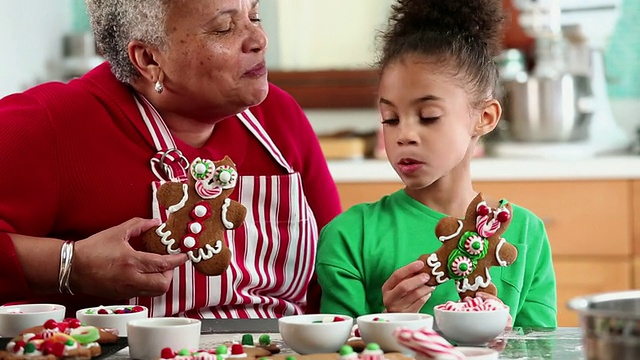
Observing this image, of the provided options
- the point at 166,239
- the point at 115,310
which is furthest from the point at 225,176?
the point at 115,310

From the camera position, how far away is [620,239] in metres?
Result: 3.29

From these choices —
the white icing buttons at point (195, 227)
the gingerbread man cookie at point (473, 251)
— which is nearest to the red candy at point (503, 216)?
the gingerbread man cookie at point (473, 251)

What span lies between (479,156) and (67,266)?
211 centimetres

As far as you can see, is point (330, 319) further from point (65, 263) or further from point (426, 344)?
point (65, 263)

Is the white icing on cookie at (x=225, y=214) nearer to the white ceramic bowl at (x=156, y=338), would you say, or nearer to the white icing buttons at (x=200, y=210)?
the white icing buttons at (x=200, y=210)

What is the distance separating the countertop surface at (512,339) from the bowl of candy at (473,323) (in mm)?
25

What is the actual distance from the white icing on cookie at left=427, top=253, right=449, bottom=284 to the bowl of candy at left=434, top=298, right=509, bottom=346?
0.17 m

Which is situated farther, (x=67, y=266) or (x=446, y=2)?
(x=446, y=2)

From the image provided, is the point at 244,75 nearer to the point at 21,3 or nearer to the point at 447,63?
the point at 447,63

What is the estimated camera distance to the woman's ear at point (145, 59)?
1.92m

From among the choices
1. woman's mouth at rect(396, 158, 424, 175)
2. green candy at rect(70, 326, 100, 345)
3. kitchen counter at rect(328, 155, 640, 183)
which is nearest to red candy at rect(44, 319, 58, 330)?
green candy at rect(70, 326, 100, 345)

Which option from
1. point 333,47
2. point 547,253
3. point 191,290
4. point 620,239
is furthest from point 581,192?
point 191,290

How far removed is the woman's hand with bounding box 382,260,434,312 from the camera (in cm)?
154

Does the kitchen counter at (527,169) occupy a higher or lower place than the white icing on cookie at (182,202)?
higher
